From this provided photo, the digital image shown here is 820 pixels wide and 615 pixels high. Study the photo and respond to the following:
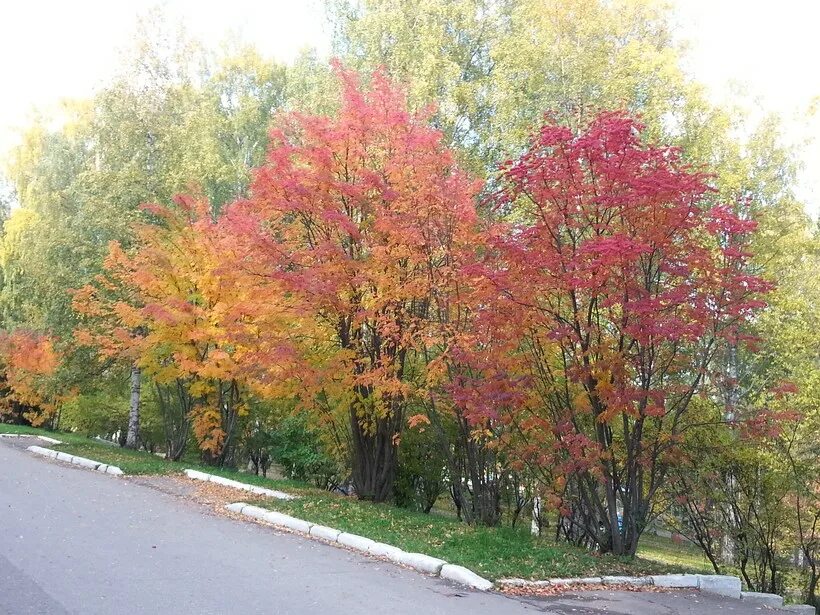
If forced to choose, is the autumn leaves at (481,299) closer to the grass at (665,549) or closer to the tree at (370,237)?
the tree at (370,237)

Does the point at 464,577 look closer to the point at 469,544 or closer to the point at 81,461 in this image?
the point at 469,544

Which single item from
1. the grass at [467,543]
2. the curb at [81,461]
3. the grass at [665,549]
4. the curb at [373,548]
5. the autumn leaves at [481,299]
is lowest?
the grass at [665,549]

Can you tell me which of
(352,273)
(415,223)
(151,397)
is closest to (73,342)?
(151,397)

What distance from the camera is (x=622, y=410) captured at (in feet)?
32.0

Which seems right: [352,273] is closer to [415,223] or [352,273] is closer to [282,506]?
[415,223]

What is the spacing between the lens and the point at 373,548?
8.97m

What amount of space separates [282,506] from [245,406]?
813cm

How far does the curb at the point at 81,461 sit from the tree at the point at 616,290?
10119 mm

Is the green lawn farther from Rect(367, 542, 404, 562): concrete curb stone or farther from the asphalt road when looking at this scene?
Rect(367, 542, 404, 562): concrete curb stone

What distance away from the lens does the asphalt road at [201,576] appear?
5.86 meters

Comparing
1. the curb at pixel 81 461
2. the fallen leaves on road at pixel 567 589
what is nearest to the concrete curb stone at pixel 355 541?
the fallen leaves on road at pixel 567 589

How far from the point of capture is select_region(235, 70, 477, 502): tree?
40.0ft

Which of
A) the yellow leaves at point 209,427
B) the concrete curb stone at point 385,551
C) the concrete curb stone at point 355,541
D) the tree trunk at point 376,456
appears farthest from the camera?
the yellow leaves at point 209,427

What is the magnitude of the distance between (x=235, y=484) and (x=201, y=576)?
811 cm
